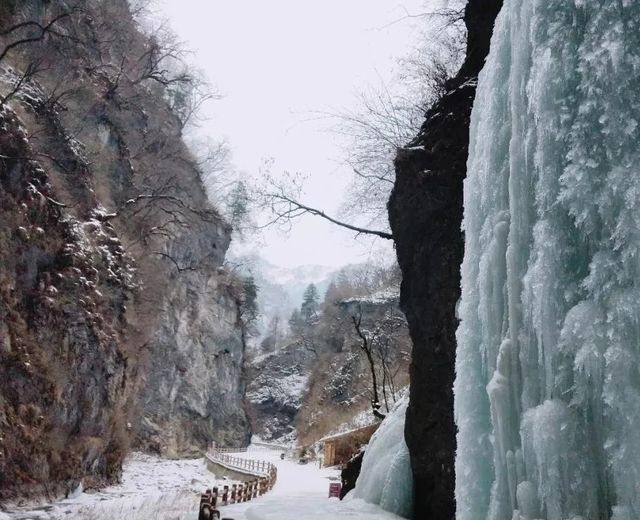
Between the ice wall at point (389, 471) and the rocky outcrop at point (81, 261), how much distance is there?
325 inches

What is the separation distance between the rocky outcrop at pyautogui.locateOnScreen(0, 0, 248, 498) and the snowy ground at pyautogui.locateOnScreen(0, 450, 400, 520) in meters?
0.93

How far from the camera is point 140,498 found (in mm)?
15414

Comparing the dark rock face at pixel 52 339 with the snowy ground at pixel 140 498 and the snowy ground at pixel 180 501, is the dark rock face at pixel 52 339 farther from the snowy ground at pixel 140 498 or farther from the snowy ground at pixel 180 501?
the snowy ground at pixel 180 501

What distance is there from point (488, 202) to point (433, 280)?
349 cm

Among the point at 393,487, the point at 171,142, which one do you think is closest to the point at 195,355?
the point at 171,142

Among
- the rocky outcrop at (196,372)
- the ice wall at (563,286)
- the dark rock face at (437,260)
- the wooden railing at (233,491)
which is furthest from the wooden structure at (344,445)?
the ice wall at (563,286)

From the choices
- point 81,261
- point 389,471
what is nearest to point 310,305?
point 81,261

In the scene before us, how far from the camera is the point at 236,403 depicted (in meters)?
37.3

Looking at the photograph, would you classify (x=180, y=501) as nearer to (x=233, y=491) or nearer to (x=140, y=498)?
(x=140, y=498)

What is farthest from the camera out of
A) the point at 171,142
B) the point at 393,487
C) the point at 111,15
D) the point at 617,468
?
the point at 171,142

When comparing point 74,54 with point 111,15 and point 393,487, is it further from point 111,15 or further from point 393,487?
point 393,487

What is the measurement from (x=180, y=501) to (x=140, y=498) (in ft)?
3.84

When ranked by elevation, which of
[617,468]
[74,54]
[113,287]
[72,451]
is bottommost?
[72,451]

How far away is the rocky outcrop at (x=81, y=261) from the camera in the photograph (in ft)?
42.9
